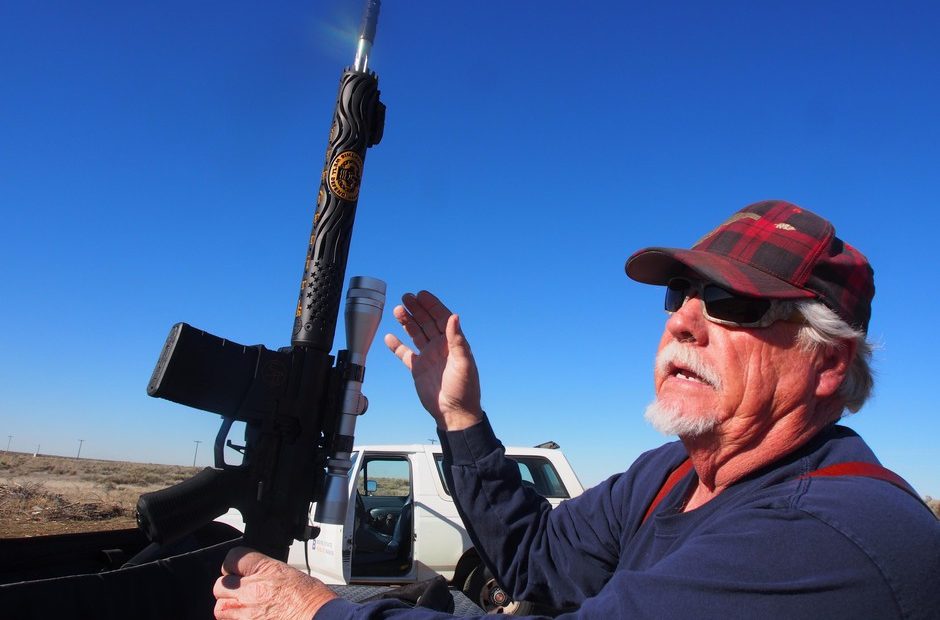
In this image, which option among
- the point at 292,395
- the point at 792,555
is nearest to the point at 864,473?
the point at 792,555

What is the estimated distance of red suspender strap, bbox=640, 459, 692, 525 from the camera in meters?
1.92

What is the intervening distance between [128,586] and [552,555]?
126cm

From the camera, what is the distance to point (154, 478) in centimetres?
3947

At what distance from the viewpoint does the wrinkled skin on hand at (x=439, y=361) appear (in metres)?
2.17

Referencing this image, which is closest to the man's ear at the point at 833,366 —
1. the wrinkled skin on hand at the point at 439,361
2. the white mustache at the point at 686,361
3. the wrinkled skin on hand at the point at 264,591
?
the white mustache at the point at 686,361

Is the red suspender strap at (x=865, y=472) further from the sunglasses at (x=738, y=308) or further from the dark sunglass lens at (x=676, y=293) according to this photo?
the dark sunglass lens at (x=676, y=293)

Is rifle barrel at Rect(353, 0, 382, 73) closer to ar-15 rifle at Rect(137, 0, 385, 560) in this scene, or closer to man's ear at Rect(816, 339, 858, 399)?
ar-15 rifle at Rect(137, 0, 385, 560)

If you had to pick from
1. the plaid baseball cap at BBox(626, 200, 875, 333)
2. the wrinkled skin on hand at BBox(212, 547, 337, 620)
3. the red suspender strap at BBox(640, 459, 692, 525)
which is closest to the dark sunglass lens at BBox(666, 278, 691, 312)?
the plaid baseball cap at BBox(626, 200, 875, 333)

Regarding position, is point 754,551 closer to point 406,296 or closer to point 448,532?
point 406,296

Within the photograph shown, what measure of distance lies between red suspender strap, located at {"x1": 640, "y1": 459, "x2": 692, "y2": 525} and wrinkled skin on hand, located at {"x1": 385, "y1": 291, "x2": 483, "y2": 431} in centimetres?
61

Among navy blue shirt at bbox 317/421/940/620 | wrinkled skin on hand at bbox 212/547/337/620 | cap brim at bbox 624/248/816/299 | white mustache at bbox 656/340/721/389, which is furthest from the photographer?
white mustache at bbox 656/340/721/389

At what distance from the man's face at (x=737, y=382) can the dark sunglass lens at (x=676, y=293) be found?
0.49 ft

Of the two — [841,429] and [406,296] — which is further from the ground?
[406,296]

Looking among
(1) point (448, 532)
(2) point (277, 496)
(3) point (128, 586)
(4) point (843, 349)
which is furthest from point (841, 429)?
(1) point (448, 532)
